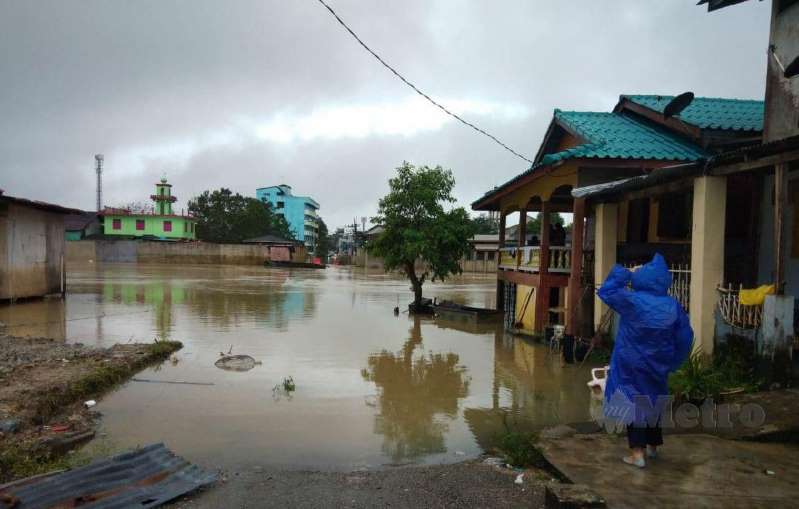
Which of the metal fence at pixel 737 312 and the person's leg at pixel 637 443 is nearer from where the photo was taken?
the person's leg at pixel 637 443

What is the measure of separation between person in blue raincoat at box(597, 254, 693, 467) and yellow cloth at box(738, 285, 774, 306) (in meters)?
2.47

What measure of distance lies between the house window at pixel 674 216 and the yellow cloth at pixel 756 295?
4890 mm

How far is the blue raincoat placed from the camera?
423 centimetres

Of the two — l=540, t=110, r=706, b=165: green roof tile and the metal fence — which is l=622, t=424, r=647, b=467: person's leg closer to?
the metal fence

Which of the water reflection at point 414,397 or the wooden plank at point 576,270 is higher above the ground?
the wooden plank at point 576,270

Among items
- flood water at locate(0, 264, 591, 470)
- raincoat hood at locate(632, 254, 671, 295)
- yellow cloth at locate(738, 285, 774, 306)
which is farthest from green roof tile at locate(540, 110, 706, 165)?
raincoat hood at locate(632, 254, 671, 295)

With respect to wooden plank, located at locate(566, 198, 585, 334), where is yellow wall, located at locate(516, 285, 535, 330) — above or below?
below

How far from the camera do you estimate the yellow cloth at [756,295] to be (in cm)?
603

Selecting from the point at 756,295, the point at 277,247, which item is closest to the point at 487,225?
the point at 277,247

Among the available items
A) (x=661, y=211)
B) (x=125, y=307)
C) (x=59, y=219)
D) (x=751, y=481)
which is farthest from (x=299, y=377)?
(x=59, y=219)

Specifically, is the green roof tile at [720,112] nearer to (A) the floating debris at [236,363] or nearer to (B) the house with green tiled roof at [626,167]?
(B) the house with green tiled roof at [626,167]

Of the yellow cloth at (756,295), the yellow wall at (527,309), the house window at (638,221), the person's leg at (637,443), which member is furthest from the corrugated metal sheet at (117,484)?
the yellow wall at (527,309)

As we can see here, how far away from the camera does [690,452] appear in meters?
4.67

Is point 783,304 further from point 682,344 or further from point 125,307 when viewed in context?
point 125,307
